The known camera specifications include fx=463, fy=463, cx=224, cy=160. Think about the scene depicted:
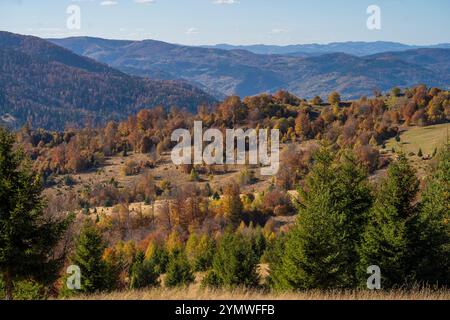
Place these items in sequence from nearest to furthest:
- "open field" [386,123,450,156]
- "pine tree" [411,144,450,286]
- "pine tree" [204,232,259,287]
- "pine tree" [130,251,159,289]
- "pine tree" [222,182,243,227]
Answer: "pine tree" [411,144,450,286]
"pine tree" [204,232,259,287]
"pine tree" [130,251,159,289]
"pine tree" [222,182,243,227]
"open field" [386,123,450,156]

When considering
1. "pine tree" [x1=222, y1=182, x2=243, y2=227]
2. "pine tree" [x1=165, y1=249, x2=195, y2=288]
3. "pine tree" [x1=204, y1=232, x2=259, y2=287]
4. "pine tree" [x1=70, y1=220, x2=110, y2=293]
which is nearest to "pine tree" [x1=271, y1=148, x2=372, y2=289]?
"pine tree" [x1=70, y1=220, x2=110, y2=293]

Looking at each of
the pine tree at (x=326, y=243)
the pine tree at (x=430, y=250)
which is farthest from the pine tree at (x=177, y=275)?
the pine tree at (x=430, y=250)

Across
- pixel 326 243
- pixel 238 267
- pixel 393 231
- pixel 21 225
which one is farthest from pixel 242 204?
pixel 21 225

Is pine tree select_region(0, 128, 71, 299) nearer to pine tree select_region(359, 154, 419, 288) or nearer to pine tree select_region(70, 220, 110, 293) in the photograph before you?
pine tree select_region(70, 220, 110, 293)

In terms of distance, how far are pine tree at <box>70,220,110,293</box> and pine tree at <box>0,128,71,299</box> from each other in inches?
447

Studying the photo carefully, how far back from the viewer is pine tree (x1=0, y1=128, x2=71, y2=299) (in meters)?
17.9

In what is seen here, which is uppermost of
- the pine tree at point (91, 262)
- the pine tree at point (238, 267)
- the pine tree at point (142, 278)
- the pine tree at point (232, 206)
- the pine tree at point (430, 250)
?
the pine tree at point (430, 250)

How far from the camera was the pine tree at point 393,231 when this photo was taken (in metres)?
24.2

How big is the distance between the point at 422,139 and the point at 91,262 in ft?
339

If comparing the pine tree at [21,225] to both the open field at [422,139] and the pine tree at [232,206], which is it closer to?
the pine tree at [232,206]

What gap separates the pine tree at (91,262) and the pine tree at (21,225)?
1135 cm

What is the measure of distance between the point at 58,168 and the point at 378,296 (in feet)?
443

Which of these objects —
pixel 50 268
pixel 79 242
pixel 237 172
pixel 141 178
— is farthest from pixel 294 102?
pixel 50 268
